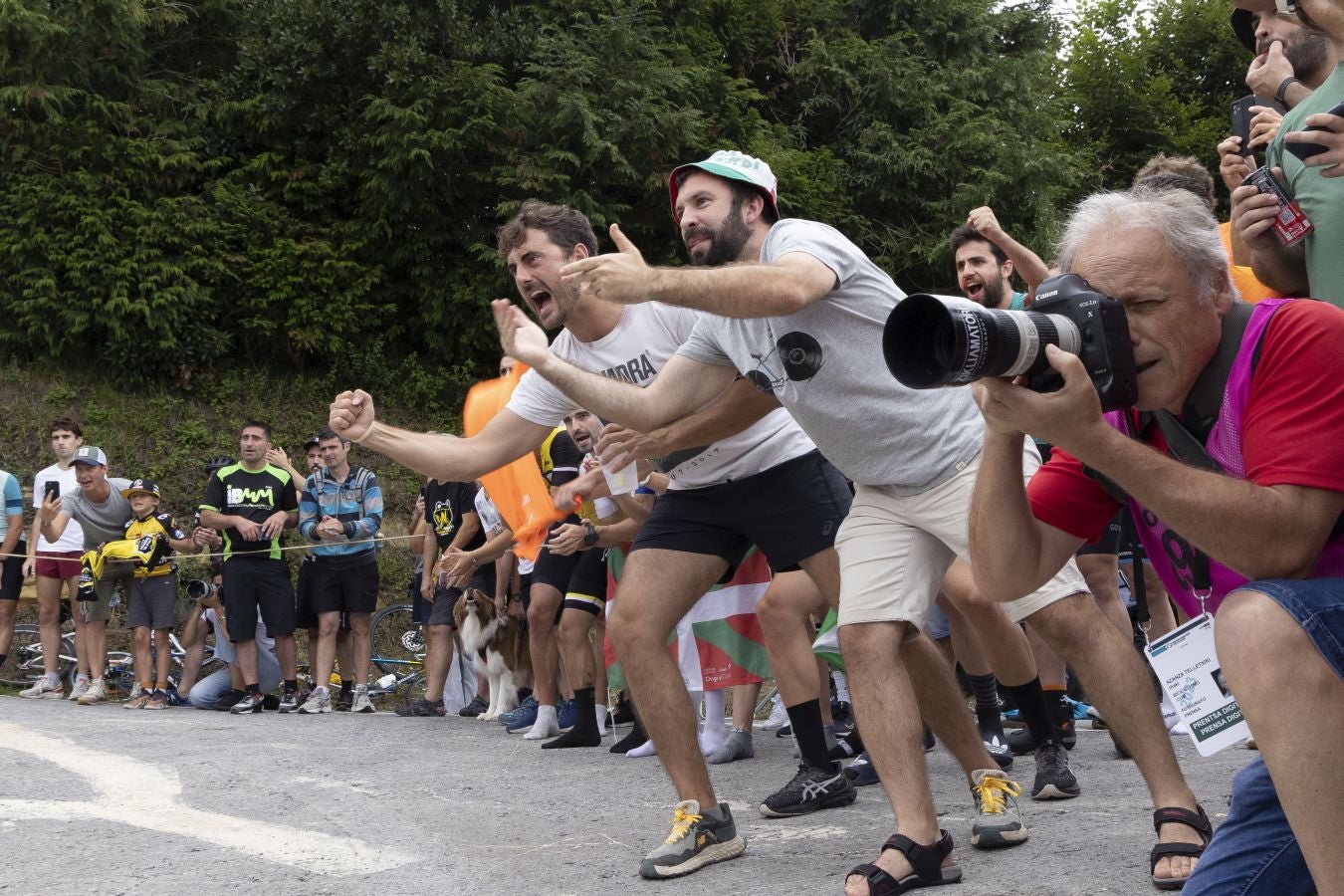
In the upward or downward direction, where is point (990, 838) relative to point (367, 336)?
downward

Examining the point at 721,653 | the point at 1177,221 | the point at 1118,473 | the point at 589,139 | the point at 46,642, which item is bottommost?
the point at 46,642

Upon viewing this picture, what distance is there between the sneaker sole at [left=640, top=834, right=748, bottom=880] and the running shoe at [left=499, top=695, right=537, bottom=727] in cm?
492

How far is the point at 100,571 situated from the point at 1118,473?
10.8m

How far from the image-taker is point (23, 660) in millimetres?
13102

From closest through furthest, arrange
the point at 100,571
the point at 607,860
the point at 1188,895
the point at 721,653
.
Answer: the point at 1188,895 → the point at 607,860 → the point at 721,653 → the point at 100,571

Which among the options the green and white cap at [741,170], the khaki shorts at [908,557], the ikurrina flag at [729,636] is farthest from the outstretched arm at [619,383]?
the ikurrina flag at [729,636]

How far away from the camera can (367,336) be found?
21.1 m

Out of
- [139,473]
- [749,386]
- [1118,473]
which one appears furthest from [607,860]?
[139,473]

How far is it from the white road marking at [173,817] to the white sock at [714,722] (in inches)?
103

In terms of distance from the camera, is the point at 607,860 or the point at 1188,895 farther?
the point at 607,860

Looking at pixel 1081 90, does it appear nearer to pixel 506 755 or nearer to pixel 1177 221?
pixel 506 755

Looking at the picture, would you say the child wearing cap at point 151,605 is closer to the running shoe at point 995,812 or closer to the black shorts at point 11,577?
the black shorts at point 11,577

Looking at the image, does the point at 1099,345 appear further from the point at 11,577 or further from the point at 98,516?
the point at 11,577

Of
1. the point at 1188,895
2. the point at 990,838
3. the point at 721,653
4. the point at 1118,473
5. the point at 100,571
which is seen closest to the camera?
the point at 1118,473
